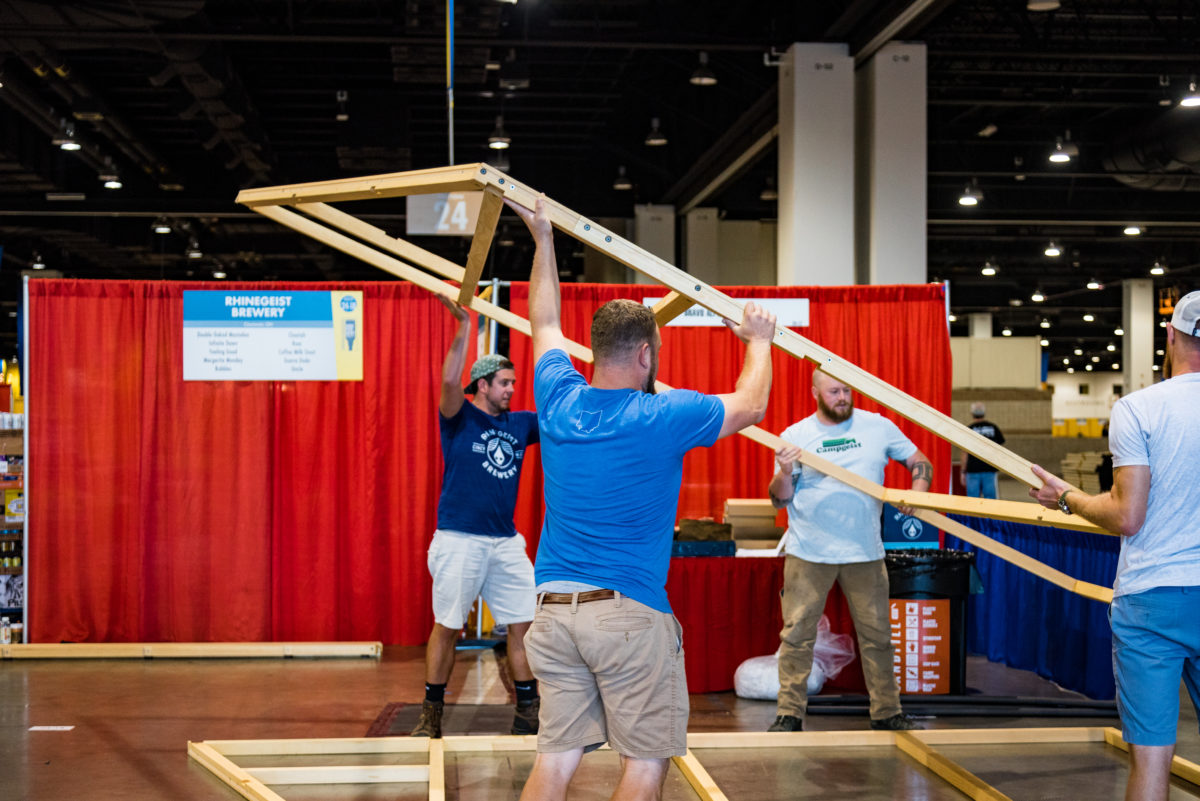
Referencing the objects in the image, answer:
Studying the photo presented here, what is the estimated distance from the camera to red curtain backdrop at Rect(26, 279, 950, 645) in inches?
315

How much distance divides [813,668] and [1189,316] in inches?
148

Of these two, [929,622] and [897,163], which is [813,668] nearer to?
[929,622]

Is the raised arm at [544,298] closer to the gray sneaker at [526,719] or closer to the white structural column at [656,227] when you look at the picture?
the gray sneaker at [526,719]

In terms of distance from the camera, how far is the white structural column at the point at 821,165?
391 inches

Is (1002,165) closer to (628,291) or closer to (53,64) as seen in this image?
(628,291)

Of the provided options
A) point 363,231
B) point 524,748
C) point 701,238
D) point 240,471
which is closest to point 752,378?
point 363,231

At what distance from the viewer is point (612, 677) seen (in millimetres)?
2838

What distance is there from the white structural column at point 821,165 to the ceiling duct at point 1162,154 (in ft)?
15.1

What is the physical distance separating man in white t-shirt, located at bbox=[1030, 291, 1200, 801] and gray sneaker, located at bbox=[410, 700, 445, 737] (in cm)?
314

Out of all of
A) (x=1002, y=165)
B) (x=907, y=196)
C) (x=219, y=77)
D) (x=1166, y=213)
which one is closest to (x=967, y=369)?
(x=1166, y=213)

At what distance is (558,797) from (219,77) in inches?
380

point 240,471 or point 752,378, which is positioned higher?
point 752,378


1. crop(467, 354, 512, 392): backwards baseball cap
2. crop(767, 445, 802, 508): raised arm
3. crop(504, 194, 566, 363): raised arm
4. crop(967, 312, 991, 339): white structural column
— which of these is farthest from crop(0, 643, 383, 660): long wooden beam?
crop(967, 312, 991, 339): white structural column

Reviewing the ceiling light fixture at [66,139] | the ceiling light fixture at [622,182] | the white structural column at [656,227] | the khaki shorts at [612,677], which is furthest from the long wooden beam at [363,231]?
the white structural column at [656,227]
